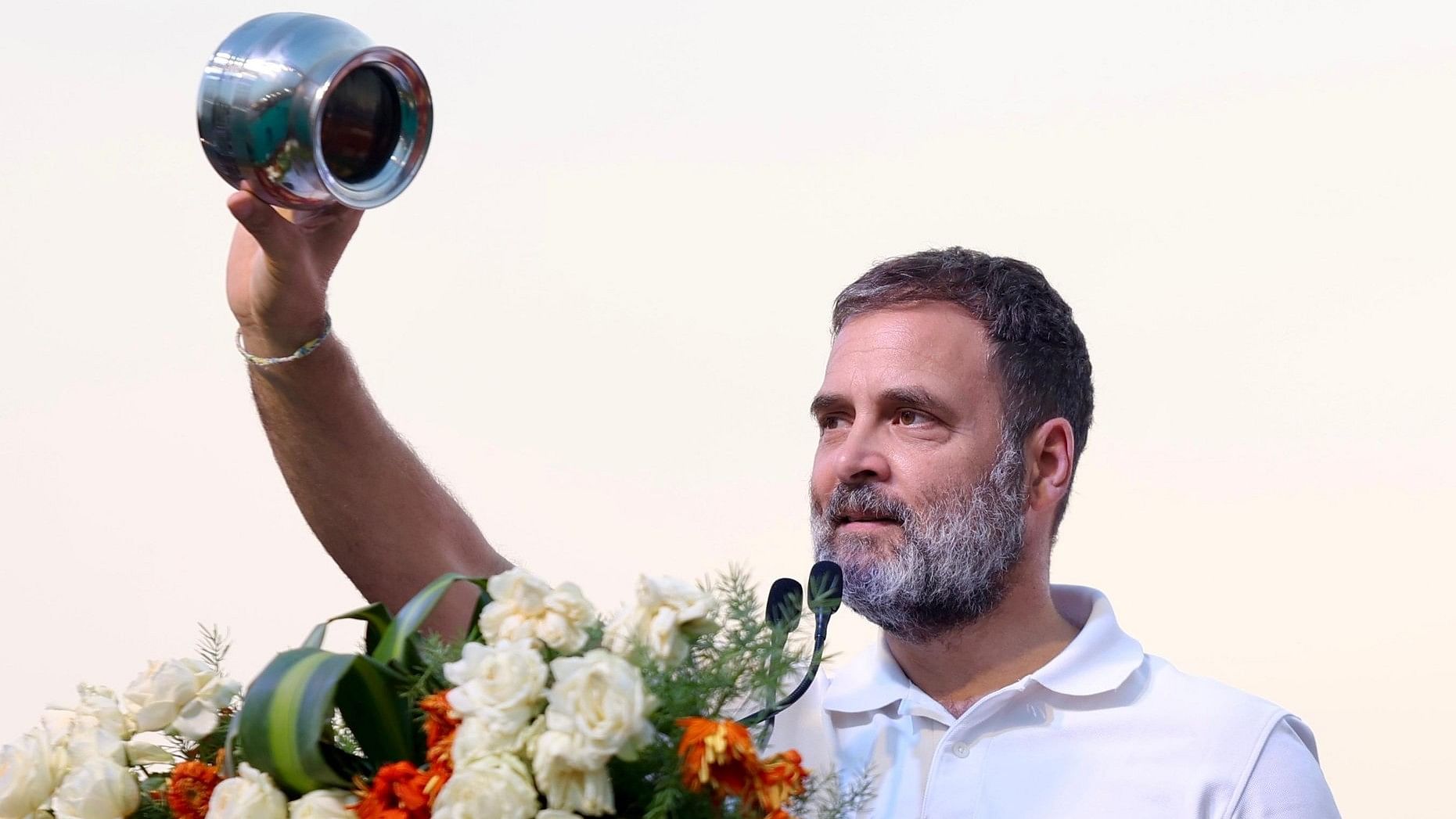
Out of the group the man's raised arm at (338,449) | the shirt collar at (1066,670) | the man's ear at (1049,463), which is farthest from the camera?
the man's ear at (1049,463)

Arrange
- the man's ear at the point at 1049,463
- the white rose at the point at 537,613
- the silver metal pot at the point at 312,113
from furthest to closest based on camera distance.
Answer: the man's ear at the point at 1049,463 → the silver metal pot at the point at 312,113 → the white rose at the point at 537,613

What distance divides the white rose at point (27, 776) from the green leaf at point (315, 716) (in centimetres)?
22

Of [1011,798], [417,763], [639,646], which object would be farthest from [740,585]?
[1011,798]

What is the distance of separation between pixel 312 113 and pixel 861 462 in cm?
82

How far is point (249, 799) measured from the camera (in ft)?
3.28

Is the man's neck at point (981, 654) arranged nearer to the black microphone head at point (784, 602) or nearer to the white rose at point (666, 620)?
the black microphone head at point (784, 602)

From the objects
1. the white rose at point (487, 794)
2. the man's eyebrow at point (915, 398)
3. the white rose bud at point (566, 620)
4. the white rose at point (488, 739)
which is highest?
the man's eyebrow at point (915, 398)

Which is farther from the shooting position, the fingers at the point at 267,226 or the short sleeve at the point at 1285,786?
the short sleeve at the point at 1285,786

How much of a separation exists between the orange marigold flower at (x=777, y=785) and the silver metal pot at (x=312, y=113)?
→ 68 cm

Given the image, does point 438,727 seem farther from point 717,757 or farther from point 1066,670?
point 1066,670

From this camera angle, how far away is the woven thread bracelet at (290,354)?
1.78m

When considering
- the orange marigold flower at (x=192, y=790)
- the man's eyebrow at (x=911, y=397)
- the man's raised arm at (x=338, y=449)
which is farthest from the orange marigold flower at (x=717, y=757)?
the man's eyebrow at (x=911, y=397)

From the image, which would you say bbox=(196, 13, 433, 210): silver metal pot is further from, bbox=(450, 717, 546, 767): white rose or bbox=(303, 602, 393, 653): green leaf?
bbox=(450, 717, 546, 767): white rose

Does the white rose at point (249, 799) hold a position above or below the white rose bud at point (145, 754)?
above
